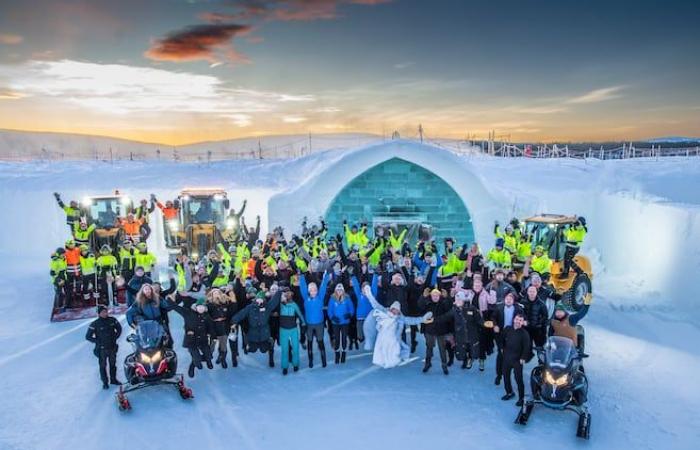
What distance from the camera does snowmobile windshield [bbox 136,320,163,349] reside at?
7.04m

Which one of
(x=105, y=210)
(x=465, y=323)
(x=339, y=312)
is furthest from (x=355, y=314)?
(x=105, y=210)

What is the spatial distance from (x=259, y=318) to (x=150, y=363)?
1.65m

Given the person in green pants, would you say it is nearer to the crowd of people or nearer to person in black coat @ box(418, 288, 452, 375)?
the crowd of people

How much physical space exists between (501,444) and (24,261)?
57.0ft

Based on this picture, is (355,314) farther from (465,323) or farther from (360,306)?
(465,323)

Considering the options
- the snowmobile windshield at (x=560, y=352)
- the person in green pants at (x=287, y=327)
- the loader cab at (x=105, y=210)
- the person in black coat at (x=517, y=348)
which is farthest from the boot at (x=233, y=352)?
the loader cab at (x=105, y=210)

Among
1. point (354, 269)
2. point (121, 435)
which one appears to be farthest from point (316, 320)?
point (121, 435)

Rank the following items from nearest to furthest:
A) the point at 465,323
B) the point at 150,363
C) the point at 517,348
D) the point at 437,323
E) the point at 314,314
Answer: the point at 517,348 < the point at 150,363 < the point at 465,323 < the point at 437,323 < the point at 314,314

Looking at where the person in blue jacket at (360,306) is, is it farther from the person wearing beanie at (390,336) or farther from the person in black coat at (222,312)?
the person in black coat at (222,312)

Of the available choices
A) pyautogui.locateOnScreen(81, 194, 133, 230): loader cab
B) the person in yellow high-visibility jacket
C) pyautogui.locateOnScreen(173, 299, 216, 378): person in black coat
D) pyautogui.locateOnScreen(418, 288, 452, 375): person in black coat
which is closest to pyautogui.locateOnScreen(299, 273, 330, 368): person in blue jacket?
pyautogui.locateOnScreen(173, 299, 216, 378): person in black coat

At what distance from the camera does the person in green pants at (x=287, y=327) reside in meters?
7.72

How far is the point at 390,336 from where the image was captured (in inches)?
310

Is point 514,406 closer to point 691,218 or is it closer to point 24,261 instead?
point 691,218

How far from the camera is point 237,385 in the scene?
7.50m
